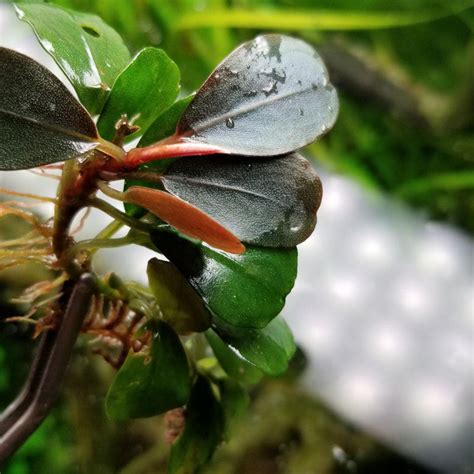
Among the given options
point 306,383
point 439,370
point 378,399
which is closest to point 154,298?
point 306,383

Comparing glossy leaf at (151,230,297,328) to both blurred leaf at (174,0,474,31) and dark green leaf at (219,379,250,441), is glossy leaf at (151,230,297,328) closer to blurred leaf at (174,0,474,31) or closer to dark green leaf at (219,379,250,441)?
dark green leaf at (219,379,250,441)

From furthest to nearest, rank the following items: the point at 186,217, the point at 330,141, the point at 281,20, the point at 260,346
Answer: the point at 330,141 < the point at 281,20 < the point at 260,346 < the point at 186,217

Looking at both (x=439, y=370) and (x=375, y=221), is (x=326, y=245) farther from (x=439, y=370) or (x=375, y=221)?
(x=439, y=370)

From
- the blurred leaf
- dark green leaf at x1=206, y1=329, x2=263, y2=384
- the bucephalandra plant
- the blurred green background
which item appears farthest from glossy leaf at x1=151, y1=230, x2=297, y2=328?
the blurred leaf

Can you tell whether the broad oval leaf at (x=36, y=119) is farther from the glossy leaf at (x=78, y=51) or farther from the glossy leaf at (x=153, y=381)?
the glossy leaf at (x=153, y=381)

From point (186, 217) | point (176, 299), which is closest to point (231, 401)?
point (176, 299)

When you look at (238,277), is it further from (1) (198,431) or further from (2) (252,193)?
(1) (198,431)
